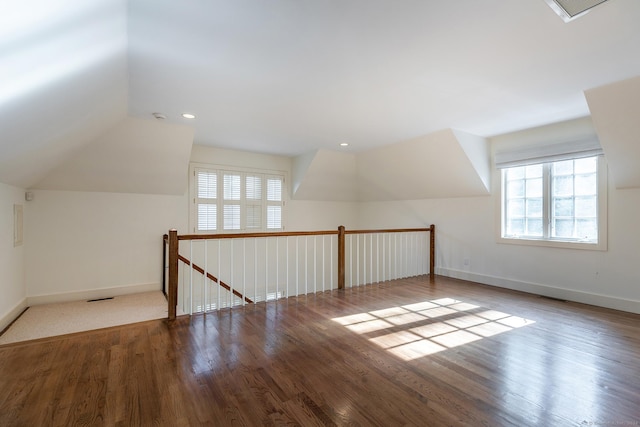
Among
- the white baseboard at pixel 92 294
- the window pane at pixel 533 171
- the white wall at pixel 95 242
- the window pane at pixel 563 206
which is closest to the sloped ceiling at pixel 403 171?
the window pane at pixel 533 171

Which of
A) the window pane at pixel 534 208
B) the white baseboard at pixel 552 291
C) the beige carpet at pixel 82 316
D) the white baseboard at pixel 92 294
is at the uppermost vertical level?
the window pane at pixel 534 208

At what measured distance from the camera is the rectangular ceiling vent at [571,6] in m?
1.61

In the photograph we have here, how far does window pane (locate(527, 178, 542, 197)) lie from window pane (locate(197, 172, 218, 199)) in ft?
17.2

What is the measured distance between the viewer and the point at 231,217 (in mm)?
5773

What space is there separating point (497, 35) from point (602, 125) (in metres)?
2.19

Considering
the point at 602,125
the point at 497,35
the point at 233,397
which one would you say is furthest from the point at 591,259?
the point at 233,397

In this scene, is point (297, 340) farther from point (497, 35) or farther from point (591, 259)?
point (591, 259)

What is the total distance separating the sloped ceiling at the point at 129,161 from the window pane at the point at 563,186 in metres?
5.26

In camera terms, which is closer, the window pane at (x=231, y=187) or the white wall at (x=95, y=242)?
the white wall at (x=95, y=242)

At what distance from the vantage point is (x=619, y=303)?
3.66 metres

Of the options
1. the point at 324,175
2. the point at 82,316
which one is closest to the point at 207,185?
the point at 324,175

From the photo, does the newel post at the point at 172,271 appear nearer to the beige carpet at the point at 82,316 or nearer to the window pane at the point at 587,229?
the beige carpet at the point at 82,316

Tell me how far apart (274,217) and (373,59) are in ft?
14.3

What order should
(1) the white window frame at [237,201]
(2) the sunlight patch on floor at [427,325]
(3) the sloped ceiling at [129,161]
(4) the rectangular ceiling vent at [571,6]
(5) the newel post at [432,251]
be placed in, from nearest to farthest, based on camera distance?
(4) the rectangular ceiling vent at [571,6] → (2) the sunlight patch on floor at [427,325] → (3) the sloped ceiling at [129,161] → (1) the white window frame at [237,201] → (5) the newel post at [432,251]
